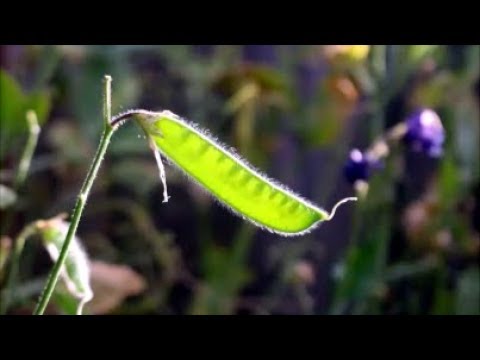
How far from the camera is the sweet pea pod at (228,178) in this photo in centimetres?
55

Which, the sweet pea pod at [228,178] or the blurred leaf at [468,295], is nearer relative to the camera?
the sweet pea pod at [228,178]

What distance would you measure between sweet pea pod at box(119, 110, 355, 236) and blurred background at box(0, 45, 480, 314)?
0.59 meters

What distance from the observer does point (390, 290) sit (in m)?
1.39

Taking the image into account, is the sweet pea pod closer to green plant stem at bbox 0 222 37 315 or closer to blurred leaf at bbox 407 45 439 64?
green plant stem at bbox 0 222 37 315

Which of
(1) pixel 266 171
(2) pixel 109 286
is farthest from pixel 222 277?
(2) pixel 109 286

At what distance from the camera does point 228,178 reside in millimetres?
Answer: 560

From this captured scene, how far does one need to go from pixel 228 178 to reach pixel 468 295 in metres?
0.74

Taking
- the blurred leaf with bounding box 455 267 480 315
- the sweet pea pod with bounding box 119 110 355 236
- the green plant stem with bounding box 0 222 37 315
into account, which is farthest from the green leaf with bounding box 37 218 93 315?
the blurred leaf with bounding box 455 267 480 315

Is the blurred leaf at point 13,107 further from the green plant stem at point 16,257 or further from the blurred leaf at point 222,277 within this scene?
the blurred leaf at point 222,277

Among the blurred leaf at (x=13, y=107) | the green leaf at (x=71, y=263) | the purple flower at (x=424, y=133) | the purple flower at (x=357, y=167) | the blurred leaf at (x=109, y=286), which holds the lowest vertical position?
the green leaf at (x=71, y=263)

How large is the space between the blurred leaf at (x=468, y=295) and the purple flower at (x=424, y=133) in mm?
232

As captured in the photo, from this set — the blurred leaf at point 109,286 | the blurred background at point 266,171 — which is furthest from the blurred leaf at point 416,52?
the blurred leaf at point 109,286
